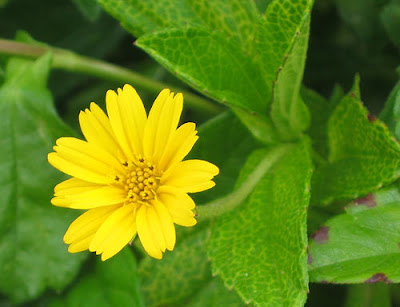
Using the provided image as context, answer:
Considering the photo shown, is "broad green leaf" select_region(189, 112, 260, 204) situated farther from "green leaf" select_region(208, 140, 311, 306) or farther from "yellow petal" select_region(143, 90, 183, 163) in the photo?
"yellow petal" select_region(143, 90, 183, 163)

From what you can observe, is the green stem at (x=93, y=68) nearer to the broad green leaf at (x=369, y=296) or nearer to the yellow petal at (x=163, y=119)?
the yellow petal at (x=163, y=119)

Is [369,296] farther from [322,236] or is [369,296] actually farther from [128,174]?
[128,174]

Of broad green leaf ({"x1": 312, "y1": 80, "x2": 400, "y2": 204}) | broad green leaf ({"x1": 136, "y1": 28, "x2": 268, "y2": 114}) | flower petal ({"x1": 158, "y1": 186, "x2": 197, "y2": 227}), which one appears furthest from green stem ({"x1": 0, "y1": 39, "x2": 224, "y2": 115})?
flower petal ({"x1": 158, "y1": 186, "x2": 197, "y2": 227})

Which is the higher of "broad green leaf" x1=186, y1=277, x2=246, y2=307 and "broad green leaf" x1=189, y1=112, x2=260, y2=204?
"broad green leaf" x1=189, y1=112, x2=260, y2=204

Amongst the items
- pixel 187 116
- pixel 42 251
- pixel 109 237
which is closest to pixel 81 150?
pixel 109 237

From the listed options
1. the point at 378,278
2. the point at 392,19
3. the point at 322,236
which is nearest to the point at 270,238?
the point at 322,236

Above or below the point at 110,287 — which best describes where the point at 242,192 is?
above

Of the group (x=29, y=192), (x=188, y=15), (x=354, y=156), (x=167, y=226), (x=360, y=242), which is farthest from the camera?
(x=29, y=192)
